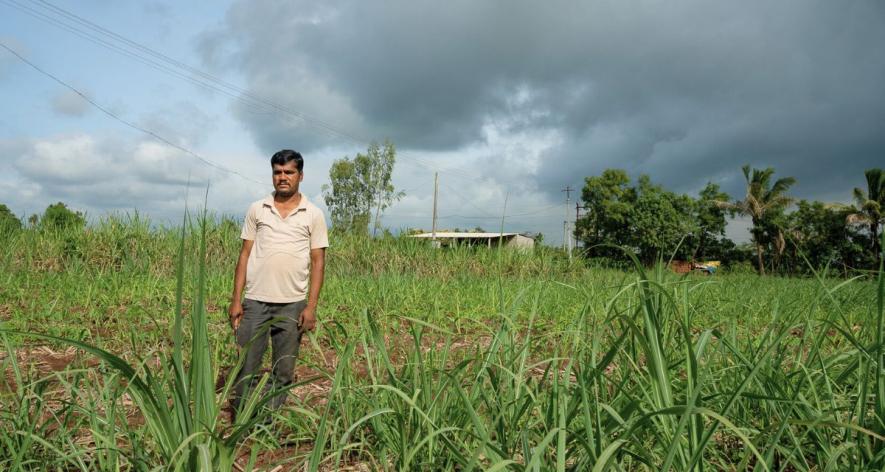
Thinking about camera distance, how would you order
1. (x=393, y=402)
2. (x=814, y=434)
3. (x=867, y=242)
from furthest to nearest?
(x=867, y=242) < (x=393, y=402) < (x=814, y=434)

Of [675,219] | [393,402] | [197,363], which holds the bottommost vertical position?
[393,402]

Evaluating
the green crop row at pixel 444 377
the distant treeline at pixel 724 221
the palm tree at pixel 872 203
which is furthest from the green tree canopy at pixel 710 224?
the green crop row at pixel 444 377

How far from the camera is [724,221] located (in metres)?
48.2

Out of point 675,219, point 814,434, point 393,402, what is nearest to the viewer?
point 814,434

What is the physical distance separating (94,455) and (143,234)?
10.7m

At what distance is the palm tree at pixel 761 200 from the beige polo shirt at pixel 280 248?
149 feet

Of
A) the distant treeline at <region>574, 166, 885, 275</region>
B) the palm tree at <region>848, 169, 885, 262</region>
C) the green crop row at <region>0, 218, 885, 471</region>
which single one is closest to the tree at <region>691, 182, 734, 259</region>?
the distant treeline at <region>574, 166, 885, 275</region>

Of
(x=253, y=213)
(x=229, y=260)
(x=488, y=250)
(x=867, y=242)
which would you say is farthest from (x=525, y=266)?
(x=867, y=242)

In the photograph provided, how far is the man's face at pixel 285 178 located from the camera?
3473 millimetres

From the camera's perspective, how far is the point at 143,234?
11.5 metres

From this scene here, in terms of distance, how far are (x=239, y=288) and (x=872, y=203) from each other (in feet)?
145

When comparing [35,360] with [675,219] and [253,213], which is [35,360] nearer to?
[253,213]

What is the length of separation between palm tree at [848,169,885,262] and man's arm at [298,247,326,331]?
41034 millimetres

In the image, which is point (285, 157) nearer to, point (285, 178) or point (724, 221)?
point (285, 178)
